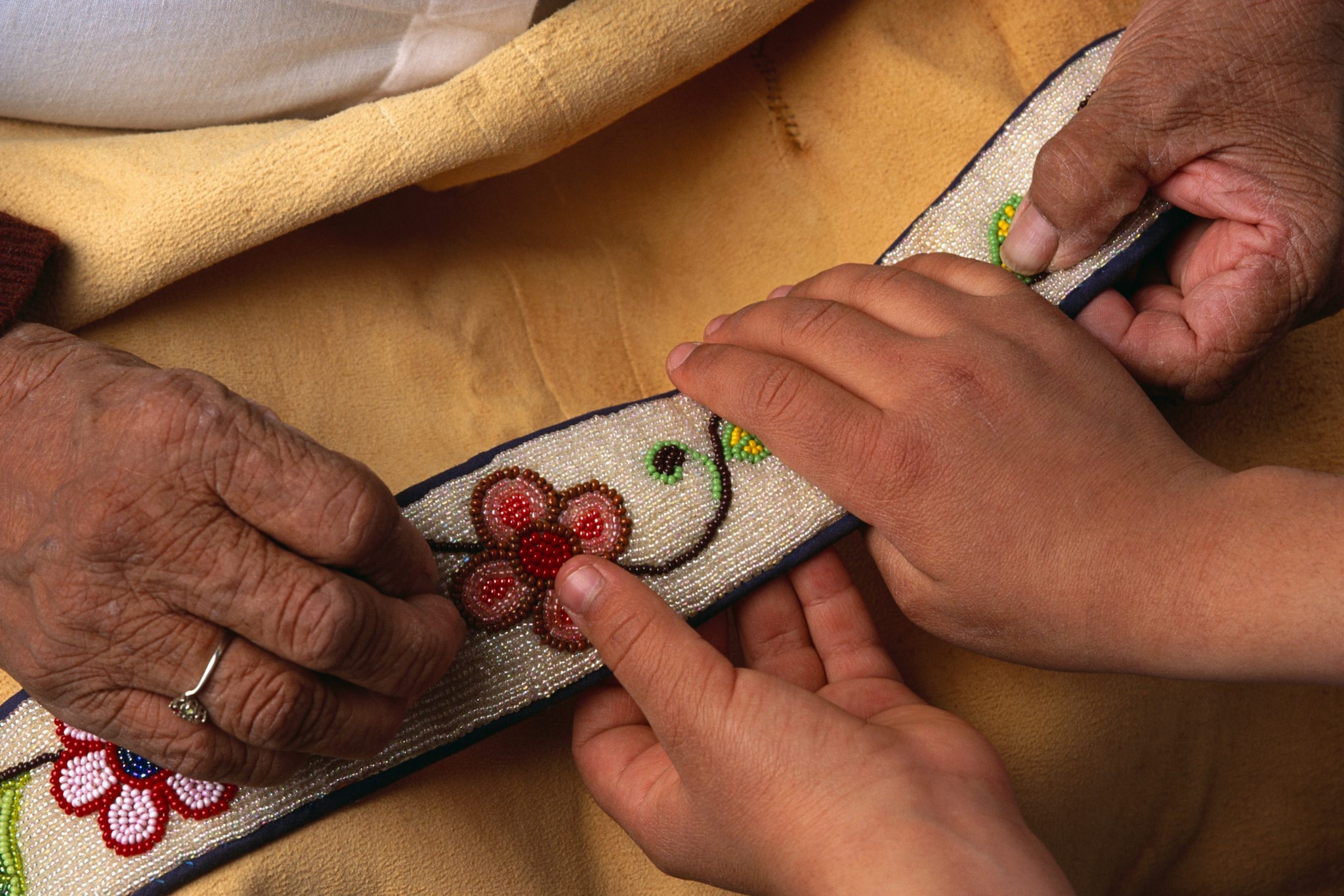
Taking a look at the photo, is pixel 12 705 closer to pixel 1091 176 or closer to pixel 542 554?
pixel 542 554

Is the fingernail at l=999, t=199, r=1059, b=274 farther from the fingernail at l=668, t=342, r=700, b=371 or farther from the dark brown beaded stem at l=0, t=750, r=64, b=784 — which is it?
the dark brown beaded stem at l=0, t=750, r=64, b=784

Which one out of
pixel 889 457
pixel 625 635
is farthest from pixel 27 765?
pixel 889 457

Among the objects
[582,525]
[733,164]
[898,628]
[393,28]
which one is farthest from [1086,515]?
[393,28]

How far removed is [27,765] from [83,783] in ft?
0.18

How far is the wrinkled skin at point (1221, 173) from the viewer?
86 cm

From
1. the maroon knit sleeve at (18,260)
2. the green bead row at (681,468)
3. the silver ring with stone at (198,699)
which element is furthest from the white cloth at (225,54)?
the silver ring with stone at (198,699)

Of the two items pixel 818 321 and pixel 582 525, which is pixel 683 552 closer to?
pixel 582 525

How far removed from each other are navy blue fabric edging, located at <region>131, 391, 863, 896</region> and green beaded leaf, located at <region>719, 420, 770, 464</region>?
7 cm

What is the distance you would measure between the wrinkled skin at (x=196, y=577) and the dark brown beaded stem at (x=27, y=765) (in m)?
0.11

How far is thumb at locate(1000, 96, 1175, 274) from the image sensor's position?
862 millimetres

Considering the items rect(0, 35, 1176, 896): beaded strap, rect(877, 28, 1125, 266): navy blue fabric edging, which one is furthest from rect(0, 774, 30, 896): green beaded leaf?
rect(877, 28, 1125, 266): navy blue fabric edging

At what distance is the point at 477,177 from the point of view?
1.00m

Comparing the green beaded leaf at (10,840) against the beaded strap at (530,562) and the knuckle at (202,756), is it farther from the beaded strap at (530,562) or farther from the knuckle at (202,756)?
the knuckle at (202,756)

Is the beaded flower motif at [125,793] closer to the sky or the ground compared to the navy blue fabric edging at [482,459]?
closer to the ground
